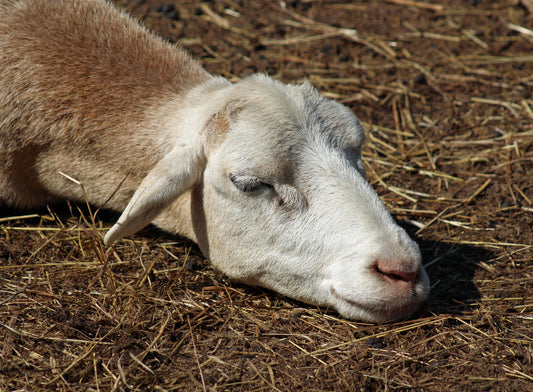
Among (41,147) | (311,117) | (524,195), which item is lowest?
(524,195)

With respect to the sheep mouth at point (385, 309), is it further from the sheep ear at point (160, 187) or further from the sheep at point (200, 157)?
the sheep ear at point (160, 187)

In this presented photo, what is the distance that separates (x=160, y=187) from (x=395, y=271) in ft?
5.78

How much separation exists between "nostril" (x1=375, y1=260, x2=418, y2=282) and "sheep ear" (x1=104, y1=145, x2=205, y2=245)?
154cm

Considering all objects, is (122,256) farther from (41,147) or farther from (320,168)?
(320,168)

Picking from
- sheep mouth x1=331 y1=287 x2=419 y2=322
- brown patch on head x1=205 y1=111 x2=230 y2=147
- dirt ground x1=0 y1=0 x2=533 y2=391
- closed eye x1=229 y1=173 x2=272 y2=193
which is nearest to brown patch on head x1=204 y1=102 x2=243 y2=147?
brown patch on head x1=205 y1=111 x2=230 y2=147

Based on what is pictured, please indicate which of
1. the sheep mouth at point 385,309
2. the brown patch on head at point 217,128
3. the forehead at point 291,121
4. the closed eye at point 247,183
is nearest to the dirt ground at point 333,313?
the sheep mouth at point 385,309

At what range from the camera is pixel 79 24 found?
562 centimetres

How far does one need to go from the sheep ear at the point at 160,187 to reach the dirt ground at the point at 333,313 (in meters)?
0.52

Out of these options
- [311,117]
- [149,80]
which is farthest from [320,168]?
[149,80]

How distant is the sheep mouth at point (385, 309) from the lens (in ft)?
14.6

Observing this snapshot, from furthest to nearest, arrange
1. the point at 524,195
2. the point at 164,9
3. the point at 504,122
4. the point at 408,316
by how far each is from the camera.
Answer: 1. the point at 164,9
2. the point at 504,122
3. the point at 524,195
4. the point at 408,316

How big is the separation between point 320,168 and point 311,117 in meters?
0.41

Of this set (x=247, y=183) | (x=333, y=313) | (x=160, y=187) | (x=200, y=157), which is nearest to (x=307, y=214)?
(x=247, y=183)

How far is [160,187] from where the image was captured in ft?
15.3
